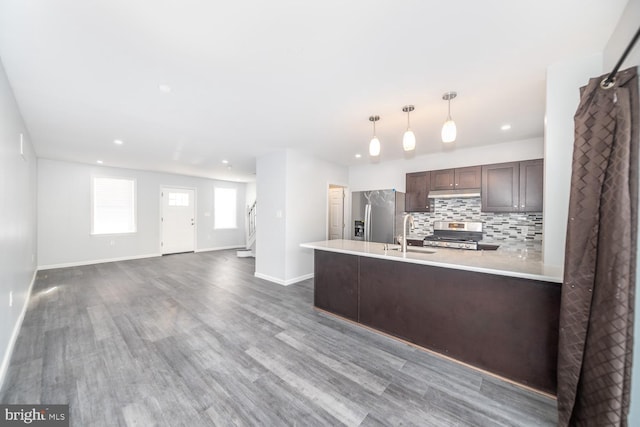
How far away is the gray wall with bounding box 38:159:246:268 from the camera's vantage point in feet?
17.9

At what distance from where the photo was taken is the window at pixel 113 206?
6.15 meters

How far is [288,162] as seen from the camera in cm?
445

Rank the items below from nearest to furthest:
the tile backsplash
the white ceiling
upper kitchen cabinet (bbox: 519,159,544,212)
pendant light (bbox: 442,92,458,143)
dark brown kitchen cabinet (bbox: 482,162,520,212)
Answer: the white ceiling < pendant light (bbox: 442,92,458,143) < upper kitchen cabinet (bbox: 519,159,544,212) < dark brown kitchen cabinet (bbox: 482,162,520,212) < the tile backsplash

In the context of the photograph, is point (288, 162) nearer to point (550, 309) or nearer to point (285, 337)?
point (285, 337)

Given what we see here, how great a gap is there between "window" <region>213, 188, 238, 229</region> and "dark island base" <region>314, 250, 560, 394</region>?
6.71m

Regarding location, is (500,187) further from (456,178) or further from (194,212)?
(194,212)

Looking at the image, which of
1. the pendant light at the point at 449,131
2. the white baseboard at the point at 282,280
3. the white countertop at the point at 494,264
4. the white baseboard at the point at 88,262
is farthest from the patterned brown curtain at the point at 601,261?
the white baseboard at the point at 88,262

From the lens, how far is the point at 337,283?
10.1 ft

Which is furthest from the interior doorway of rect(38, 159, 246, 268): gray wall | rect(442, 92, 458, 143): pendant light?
rect(38, 159, 246, 268): gray wall

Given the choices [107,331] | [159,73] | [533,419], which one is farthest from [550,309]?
[107,331]

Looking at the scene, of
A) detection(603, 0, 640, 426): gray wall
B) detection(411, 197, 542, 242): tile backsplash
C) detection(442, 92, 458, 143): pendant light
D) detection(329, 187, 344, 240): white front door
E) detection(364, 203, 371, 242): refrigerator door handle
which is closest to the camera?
detection(603, 0, 640, 426): gray wall

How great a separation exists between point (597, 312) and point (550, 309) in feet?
1.61

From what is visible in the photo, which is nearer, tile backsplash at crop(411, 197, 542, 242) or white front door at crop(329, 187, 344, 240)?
tile backsplash at crop(411, 197, 542, 242)
